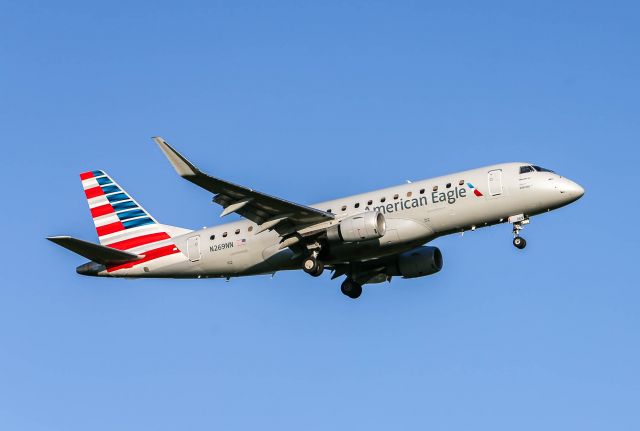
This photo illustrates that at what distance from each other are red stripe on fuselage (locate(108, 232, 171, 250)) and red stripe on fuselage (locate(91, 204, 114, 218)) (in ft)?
6.39

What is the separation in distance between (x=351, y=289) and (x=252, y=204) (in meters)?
8.83

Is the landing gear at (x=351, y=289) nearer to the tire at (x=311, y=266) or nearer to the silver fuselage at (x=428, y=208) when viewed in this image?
the silver fuselage at (x=428, y=208)

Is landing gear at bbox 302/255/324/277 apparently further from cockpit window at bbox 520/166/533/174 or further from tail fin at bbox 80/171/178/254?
cockpit window at bbox 520/166/533/174

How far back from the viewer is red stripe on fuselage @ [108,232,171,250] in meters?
53.6

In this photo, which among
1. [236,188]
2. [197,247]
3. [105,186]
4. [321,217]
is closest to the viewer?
[236,188]

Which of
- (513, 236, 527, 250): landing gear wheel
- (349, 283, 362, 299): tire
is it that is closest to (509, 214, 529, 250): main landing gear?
(513, 236, 527, 250): landing gear wheel

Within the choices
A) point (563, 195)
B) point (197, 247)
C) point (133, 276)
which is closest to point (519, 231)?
point (563, 195)

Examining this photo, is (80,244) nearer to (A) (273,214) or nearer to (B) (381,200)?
(A) (273,214)

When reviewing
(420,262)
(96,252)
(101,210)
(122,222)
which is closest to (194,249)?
(96,252)

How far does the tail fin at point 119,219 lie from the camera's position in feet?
177

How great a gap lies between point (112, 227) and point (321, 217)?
12.5 metres

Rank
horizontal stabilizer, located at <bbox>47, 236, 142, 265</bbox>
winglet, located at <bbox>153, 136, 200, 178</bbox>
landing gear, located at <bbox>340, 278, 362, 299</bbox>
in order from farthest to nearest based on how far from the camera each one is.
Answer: landing gear, located at <bbox>340, 278, 362, 299</bbox>
horizontal stabilizer, located at <bbox>47, 236, 142, 265</bbox>
winglet, located at <bbox>153, 136, 200, 178</bbox>

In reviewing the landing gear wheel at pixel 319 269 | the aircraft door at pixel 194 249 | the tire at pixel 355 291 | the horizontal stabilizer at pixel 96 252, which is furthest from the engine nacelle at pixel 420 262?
the horizontal stabilizer at pixel 96 252

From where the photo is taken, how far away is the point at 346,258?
49438 millimetres
